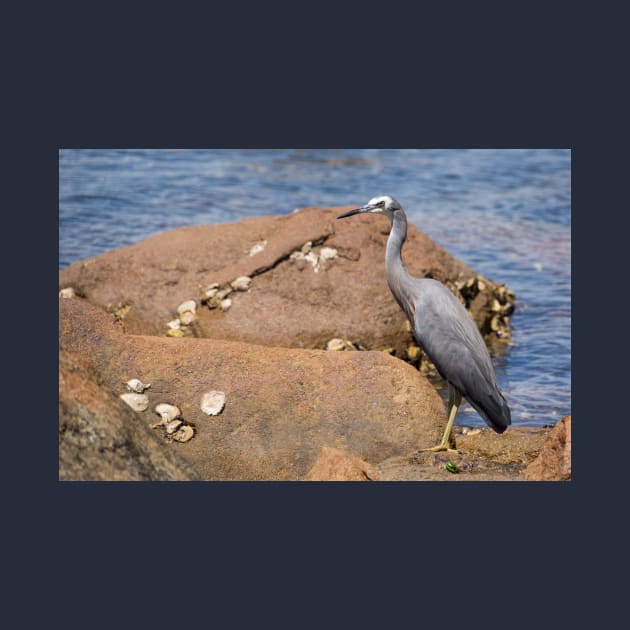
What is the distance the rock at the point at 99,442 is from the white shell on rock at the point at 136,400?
2.09 ft

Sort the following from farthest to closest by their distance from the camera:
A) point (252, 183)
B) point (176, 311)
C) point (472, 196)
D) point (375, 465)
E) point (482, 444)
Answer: point (252, 183) → point (472, 196) → point (176, 311) → point (482, 444) → point (375, 465)

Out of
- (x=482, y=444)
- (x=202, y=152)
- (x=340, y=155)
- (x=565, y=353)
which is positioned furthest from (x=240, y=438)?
(x=340, y=155)

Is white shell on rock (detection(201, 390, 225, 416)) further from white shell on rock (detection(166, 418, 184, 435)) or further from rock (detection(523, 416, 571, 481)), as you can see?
rock (detection(523, 416, 571, 481))

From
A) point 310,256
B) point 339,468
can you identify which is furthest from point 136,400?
point 310,256

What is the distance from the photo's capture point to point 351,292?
8570mm

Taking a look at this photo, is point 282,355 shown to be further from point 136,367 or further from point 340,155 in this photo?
point 340,155

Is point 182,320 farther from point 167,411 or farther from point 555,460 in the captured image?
point 555,460

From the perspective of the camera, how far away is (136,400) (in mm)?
6734

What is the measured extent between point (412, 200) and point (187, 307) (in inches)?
105

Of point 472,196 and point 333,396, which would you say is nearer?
point 333,396

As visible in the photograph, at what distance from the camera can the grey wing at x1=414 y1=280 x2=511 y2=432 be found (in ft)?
23.0

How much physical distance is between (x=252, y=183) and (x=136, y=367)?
4271 mm

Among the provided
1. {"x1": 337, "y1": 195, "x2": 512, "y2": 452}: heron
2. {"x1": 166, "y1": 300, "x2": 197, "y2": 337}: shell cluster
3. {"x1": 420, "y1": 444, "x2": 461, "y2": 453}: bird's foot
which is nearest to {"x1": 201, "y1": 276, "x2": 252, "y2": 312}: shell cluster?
{"x1": 166, "y1": 300, "x2": 197, "y2": 337}: shell cluster

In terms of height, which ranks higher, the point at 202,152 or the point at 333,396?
the point at 202,152
